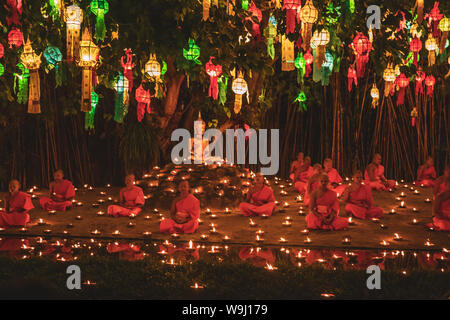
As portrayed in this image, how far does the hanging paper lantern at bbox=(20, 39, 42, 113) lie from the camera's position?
17.9 ft

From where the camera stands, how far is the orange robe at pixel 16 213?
701 cm

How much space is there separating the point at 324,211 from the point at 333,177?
2977 millimetres

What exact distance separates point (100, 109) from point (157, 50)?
6004mm

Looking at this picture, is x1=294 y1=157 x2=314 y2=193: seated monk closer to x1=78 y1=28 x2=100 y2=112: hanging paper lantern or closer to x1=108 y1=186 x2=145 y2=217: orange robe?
x1=108 y1=186 x2=145 y2=217: orange robe

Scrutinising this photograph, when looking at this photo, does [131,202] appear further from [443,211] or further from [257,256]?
[443,211]

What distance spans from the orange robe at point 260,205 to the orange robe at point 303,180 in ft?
7.16

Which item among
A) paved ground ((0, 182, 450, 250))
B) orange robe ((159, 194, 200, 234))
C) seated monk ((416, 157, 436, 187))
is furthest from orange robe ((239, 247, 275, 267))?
seated monk ((416, 157, 436, 187))

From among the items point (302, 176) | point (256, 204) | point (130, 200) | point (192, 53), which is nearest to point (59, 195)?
point (130, 200)

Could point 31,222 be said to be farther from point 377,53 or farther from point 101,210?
point 377,53

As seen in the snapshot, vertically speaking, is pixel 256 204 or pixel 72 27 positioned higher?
pixel 72 27

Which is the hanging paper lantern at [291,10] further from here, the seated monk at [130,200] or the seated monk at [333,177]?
the seated monk at [333,177]

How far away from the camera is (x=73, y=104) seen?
9086 mm

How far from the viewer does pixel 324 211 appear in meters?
6.88

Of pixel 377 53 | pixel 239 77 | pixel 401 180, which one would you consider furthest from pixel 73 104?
pixel 401 180
